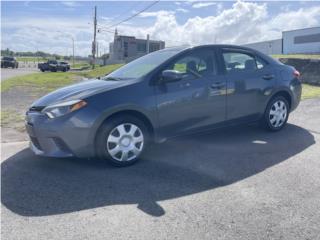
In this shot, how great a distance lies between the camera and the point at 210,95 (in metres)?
5.28

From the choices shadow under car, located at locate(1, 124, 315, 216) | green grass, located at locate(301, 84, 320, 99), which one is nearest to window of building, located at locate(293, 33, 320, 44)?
green grass, located at locate(301, 84, 320, 99)

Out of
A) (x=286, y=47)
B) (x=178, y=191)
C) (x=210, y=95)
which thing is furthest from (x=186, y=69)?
(x=286, y=47)

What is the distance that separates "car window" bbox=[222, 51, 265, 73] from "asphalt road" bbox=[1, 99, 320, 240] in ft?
3.98

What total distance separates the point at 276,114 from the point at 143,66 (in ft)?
8.41

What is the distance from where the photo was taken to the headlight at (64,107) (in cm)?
440

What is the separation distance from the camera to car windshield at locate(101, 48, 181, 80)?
16.6 ft

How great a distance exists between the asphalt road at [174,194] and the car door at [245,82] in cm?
58

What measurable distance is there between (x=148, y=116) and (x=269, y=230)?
2255 mm

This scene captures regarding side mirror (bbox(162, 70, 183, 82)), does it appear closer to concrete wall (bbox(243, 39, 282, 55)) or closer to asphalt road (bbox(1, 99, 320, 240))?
asphalt road (bbox(1, 99, 320, 240))

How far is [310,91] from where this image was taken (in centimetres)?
1123

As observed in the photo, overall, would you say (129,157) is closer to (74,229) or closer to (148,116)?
(148,116)

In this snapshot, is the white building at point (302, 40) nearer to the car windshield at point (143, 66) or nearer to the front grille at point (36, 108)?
the car windshield at point (143, 66)

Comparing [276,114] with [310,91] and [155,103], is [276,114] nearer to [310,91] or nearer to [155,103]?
[155,103]

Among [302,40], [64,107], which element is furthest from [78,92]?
[302,40]
